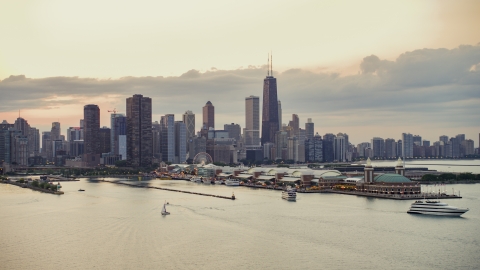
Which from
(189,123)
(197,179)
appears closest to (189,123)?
(189,123)

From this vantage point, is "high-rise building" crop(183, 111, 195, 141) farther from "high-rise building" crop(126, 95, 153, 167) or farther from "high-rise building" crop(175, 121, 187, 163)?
"high-rise building" crop(126, 95, 153, 167)

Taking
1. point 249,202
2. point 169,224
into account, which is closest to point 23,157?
point 249,202

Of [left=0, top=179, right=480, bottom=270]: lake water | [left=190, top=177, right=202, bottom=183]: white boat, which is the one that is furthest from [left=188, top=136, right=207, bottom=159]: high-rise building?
[left=0, top=179, right=480, bottom=270]: lake water

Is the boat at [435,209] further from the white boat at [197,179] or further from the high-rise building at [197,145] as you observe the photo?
the high-rise building at [197,145]

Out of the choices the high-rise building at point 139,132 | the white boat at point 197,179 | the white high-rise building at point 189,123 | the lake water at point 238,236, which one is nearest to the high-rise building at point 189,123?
the white high-rise building at point 189,123

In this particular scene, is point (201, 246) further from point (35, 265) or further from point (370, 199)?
point (370, 199)

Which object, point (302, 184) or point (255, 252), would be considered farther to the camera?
point (302, 184)

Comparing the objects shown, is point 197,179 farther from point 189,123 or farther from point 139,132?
point 189,123
